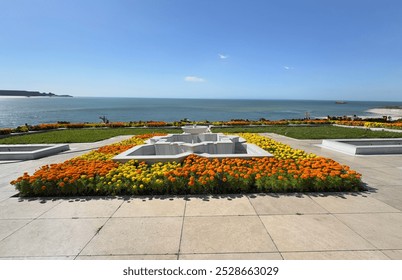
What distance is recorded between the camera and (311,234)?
11.2ft

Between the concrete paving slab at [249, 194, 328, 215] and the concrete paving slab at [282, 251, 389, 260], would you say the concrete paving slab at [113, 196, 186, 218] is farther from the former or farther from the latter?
the concrete paving slab at [282, 251, 389, 260]

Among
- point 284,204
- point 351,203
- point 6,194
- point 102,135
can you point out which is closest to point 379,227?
point 351,203

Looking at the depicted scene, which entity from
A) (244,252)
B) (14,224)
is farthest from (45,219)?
(244,252)

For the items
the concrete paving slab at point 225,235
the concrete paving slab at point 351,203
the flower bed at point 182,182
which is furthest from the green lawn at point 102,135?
the concrete paving slab at point 225,235

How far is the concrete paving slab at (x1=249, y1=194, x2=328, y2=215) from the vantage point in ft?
13.9

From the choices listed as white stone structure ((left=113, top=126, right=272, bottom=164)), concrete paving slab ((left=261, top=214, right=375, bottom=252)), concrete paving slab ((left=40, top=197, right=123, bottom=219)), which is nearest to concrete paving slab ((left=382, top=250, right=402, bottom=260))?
concrete paving slab ((left=261, top=214, right=375, bottom=252))

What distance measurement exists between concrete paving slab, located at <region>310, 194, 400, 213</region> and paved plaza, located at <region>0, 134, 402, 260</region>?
0.02 meters
